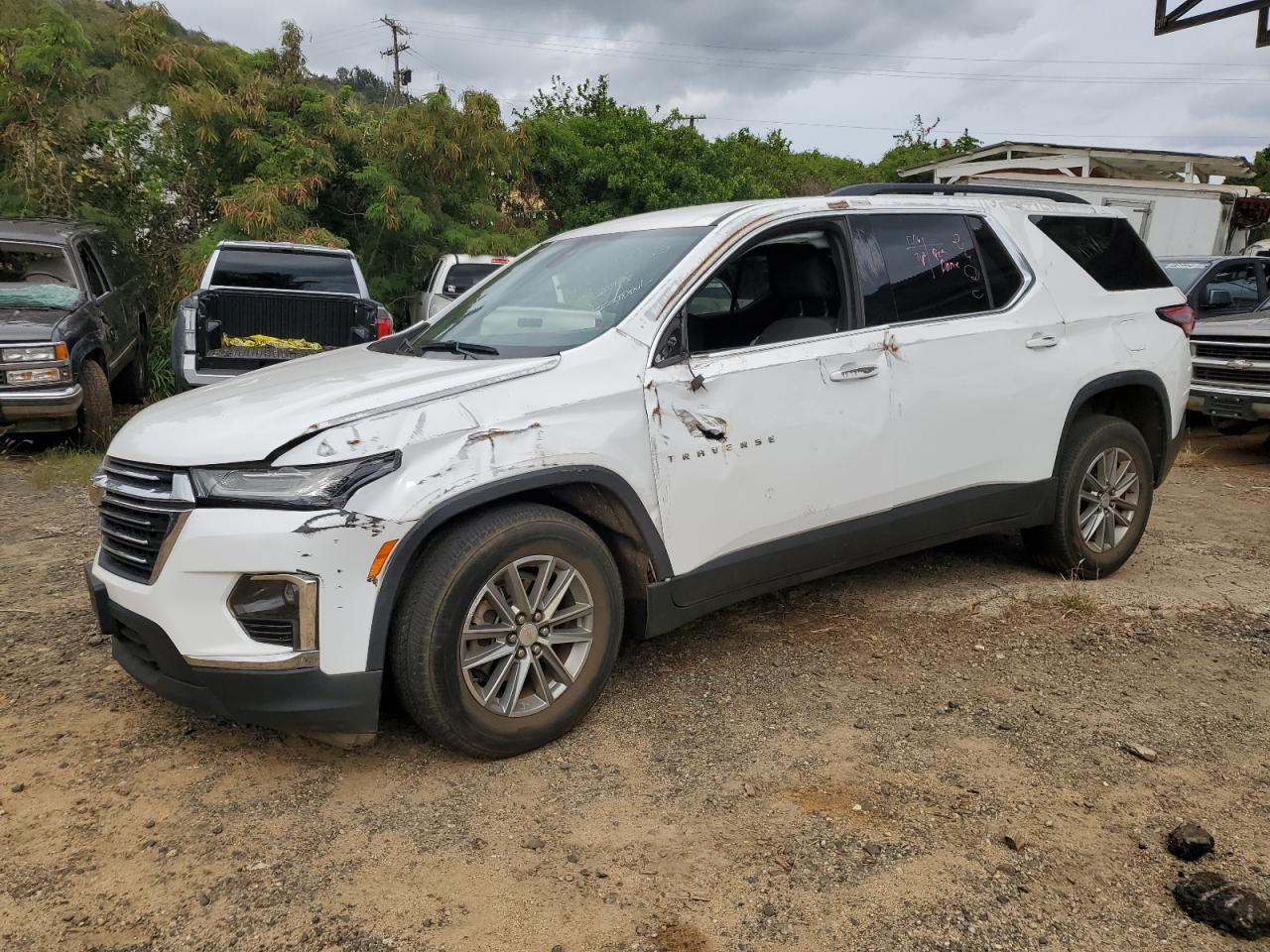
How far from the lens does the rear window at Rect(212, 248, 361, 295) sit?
9.50m

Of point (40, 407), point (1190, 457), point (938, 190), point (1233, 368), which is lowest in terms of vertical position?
point (1190, 457)

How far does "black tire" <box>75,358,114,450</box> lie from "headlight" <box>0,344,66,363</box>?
1.38 ft

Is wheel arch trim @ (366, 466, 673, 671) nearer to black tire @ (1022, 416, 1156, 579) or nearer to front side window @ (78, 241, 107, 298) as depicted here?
black tire @ (1022, 416, 1156, 579)

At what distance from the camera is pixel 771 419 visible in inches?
141

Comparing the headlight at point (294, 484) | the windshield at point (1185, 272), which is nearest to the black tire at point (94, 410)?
the headlight at point (294, 484)

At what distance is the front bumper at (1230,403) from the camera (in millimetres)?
8609

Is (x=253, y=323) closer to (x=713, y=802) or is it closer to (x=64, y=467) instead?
(x=64, y=467)

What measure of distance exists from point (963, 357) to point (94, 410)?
23.7 ft

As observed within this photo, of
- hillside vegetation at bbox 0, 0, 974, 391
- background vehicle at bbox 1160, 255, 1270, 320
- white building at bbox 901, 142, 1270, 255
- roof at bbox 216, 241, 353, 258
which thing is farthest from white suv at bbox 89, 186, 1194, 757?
white building at bbox 901, 142, 1270, 255

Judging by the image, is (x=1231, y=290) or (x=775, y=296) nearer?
(x=775, y=296)

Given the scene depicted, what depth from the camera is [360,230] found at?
14891 millimetres

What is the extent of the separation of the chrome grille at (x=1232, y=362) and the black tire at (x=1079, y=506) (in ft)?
15.2

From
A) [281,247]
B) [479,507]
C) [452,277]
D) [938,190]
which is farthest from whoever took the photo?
[452,277]

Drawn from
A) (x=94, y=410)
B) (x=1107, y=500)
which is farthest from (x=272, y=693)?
(x=94, y=410)
